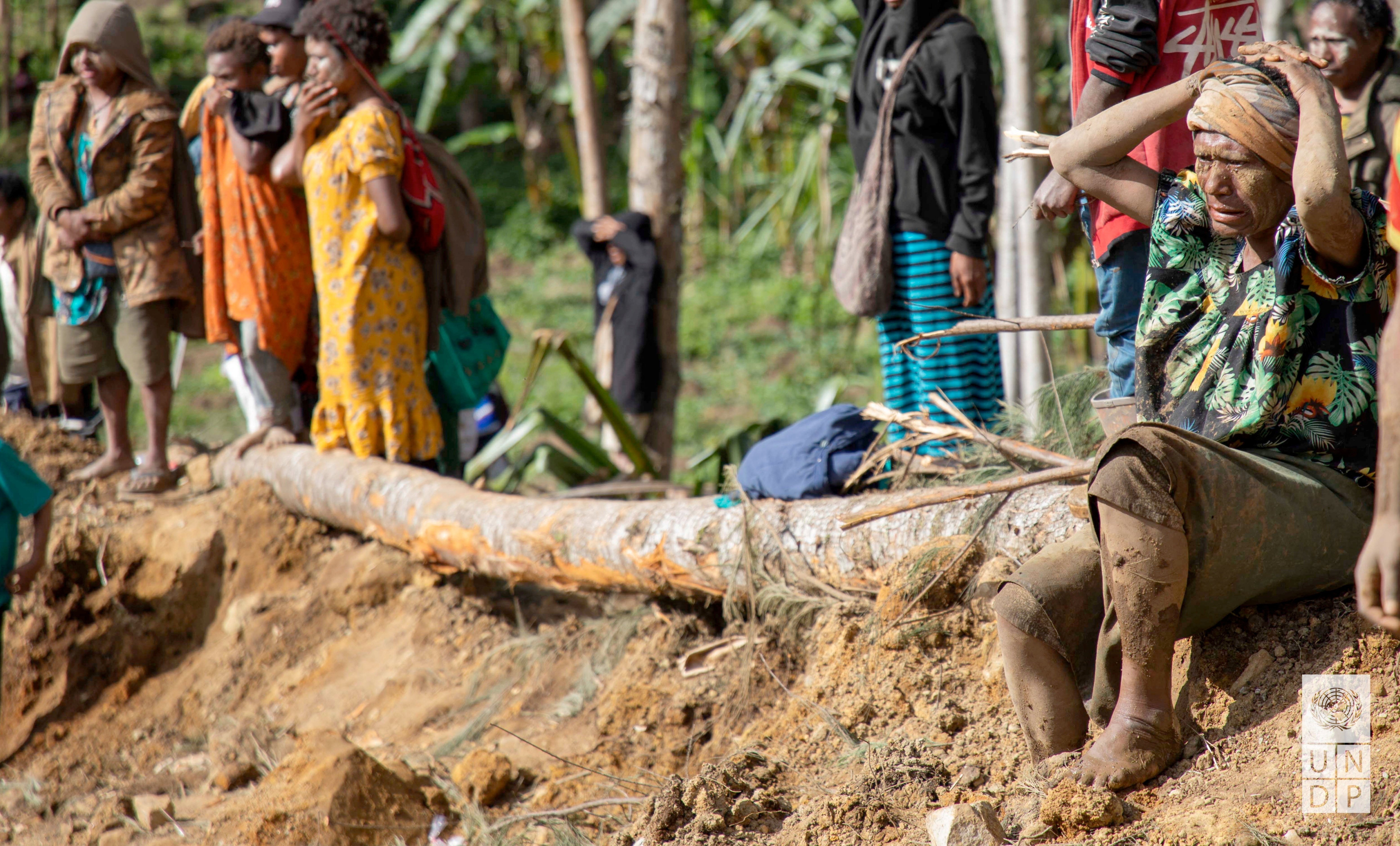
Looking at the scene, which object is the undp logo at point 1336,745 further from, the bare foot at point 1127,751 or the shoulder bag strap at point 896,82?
the shoulder bag strap at point 896,82

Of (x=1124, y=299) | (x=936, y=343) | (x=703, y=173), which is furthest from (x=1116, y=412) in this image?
(x=703, y=173)

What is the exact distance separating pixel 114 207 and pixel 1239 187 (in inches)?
177

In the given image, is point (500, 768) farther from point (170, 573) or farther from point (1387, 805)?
point (170, 573)

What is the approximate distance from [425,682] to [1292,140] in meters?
3.17

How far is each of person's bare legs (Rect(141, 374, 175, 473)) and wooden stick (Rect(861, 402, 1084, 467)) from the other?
3455 millimetres

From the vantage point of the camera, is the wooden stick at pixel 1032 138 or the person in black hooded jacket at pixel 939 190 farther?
the person in black hooded jacket at pixel 939 190

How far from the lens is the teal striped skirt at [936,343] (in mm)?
3723

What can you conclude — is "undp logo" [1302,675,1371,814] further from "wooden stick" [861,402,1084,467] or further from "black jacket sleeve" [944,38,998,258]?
"black jacket sleeve" [944,38,998,258]

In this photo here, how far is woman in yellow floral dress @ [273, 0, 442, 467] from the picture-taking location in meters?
4.27

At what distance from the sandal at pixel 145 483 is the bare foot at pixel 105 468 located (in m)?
0.13

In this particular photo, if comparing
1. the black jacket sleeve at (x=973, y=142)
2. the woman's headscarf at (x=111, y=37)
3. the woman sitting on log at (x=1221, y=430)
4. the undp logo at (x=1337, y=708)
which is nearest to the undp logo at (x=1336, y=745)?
the undp logo at (x=1337, y=708)

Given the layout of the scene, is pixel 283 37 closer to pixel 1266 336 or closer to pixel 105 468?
pixel 105 468

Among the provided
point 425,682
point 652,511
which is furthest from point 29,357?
point 652,511

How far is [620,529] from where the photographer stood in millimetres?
3475
